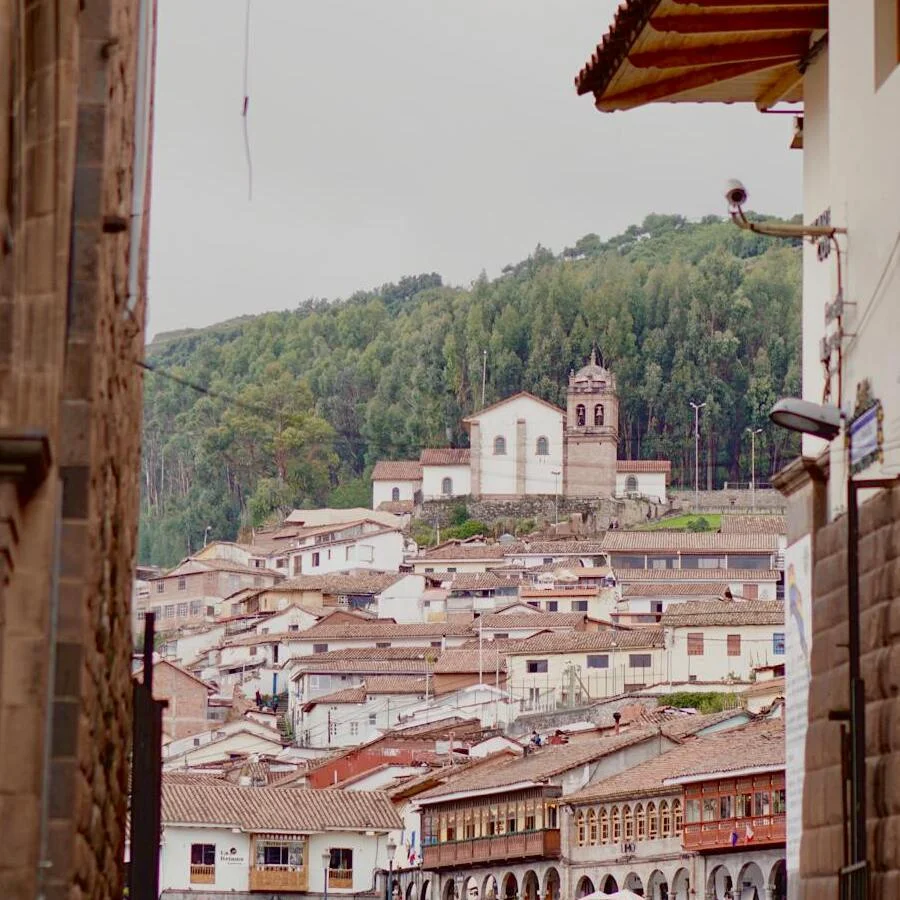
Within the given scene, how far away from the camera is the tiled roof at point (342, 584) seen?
9738 centimetres

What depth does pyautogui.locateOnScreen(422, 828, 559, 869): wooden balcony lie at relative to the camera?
53.1 meters

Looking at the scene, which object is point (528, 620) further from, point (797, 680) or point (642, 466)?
point (797, 680)

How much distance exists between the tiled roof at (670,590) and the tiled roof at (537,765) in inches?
1090

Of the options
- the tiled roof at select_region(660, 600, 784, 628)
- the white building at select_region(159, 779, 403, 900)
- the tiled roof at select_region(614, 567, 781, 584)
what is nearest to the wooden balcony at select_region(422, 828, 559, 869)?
the white building at select_region(159, 779, 403, 900)

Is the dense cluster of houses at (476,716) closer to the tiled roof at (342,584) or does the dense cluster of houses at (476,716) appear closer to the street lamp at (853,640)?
the tiled roof at (342,584)

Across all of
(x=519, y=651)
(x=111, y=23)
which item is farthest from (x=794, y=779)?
(x=519, y=651)

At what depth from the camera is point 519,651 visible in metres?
73.4

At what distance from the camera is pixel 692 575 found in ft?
295

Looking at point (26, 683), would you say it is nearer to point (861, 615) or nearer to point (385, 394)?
point (861, 615)

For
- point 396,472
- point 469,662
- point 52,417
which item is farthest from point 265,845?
point 396,472

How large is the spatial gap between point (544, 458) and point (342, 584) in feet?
79.5

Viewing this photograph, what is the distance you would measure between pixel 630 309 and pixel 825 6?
471 ft

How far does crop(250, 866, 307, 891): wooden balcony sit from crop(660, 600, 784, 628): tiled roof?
19777mm

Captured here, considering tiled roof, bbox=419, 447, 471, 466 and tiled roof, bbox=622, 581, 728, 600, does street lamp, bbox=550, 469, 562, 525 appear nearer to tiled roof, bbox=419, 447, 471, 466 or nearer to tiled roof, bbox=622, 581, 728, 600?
tiled roof, bbox=419, 447, 471, 466
